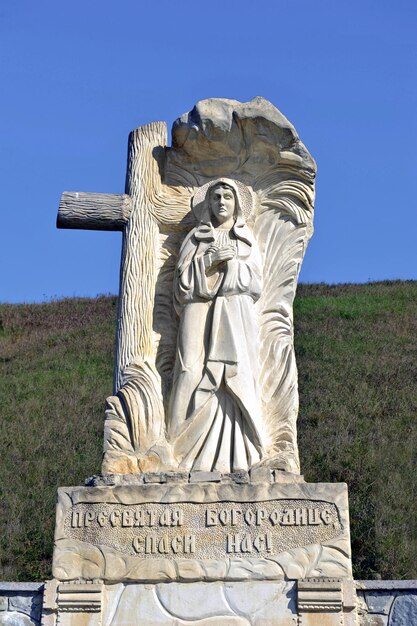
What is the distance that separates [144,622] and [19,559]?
7110mm

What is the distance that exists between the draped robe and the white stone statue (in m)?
0.01

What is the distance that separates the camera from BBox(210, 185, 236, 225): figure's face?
886 cm

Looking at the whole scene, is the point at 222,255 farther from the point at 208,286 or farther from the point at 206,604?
the point at 206,604

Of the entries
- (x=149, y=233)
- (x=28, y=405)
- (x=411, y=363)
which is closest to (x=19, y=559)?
(x=149, y=233)

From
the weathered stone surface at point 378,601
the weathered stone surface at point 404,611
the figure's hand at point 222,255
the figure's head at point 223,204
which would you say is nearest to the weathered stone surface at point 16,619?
the weathered stone surface at point 378,601

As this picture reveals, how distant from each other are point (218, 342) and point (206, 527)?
1.44 meters

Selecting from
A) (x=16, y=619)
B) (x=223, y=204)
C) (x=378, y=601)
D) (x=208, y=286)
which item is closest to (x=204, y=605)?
(x=378, y=601)

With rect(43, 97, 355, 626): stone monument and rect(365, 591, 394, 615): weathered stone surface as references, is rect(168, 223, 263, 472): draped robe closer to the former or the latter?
rect(43, 97, 355, 626): stone monument

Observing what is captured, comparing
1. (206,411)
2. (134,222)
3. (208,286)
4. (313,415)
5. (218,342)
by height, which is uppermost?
(313,415)

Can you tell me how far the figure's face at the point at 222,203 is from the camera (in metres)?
8.86

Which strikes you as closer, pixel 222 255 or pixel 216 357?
pixel 216 357

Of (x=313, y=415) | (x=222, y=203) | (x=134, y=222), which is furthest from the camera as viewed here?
(x=313, y=415)

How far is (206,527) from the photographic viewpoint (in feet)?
24.9

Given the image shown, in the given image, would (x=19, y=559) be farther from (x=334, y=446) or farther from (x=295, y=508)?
(x=295, y=508)
